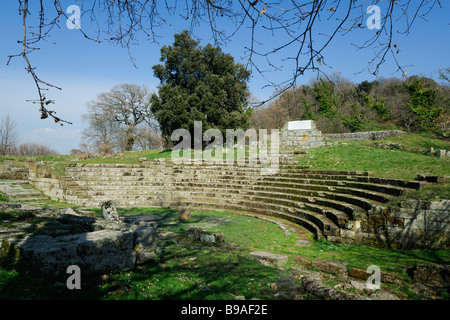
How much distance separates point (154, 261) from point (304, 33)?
3812 millimetres

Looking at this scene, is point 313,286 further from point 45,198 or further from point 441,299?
point 45,198

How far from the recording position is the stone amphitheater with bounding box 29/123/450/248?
6000mm

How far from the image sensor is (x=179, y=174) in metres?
15.4

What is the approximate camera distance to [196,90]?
2455 cm

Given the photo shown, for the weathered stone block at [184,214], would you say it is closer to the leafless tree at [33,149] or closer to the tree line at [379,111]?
the tree line at [379,111]

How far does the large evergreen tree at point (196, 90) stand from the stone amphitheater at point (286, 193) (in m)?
7.91

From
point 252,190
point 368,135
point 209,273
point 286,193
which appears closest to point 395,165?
point 286,193

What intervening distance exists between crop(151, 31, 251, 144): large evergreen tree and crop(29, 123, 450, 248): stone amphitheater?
791 centimetres

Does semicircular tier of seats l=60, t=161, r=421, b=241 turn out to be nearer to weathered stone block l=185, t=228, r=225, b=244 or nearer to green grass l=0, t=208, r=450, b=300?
green grass l=0, t=208, r=450, b=300

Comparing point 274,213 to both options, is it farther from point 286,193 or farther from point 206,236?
point 206,236

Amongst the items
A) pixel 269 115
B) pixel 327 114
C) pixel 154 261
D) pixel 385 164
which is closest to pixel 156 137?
pixel 269 115

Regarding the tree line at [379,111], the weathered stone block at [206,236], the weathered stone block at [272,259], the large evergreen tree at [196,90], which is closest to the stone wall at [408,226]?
the weathered stone block at [272,259]


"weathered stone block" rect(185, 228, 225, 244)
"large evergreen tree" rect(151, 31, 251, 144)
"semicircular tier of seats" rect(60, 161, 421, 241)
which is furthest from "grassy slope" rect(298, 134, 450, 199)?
"large evergreen tree" rect(151, 31, 251, 144)

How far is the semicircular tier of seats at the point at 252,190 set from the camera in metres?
7.36
